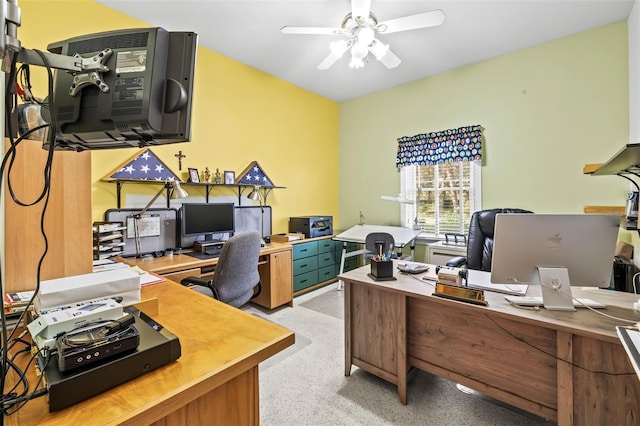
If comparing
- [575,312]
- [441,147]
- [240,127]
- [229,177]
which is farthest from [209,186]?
[575,312]

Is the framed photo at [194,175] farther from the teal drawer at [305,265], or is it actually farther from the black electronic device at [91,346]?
the black electronic device at [91,346]

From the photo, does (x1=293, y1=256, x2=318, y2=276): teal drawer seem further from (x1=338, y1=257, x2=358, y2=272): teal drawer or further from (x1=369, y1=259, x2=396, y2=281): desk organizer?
(x1=369, y1=259, x2=396, y2=281): desk organizer

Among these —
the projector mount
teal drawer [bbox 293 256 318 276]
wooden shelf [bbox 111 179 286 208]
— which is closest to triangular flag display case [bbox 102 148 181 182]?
wooden shelf [bbox 111 179 286 208]

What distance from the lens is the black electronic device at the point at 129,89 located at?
796 millimetres

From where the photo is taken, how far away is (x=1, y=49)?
1.78 feet

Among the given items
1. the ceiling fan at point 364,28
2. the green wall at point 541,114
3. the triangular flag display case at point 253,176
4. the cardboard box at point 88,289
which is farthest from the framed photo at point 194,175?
the green wall at point 541,114

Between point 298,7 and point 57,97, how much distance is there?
2.31 metres

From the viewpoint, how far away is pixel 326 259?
411cm

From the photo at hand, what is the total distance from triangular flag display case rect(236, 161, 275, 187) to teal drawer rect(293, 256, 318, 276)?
1072mm

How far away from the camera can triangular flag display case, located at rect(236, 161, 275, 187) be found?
3508 millimetres

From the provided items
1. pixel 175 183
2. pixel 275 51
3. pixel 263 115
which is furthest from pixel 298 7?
pixel 175 183

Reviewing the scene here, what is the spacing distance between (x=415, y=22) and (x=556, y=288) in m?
2.02

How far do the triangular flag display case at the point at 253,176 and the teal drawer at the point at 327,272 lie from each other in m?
1.39

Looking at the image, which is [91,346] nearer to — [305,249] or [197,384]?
[197,384]
